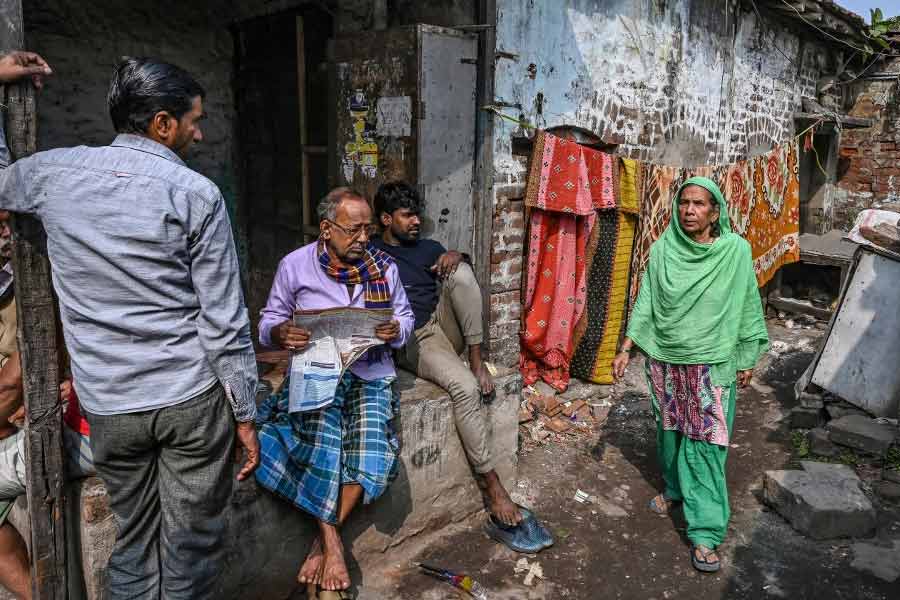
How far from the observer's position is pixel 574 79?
16.1ft

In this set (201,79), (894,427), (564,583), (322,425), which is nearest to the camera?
(322,425)

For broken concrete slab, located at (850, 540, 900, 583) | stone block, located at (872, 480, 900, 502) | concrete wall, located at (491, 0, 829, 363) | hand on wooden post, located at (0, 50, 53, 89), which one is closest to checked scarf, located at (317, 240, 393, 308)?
hand on wooden post, located at (0, 50, 53, 89)

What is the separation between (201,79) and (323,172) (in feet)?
4.14

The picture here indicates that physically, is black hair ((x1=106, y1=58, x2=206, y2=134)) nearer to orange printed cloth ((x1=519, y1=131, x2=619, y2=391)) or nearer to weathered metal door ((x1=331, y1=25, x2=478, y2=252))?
weathered metal door ((x1=331, y1=25, x2=478, y2=252))

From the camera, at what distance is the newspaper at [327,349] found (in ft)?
8.92

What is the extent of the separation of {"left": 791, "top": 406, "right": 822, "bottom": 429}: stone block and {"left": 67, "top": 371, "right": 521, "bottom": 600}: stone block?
2.50 m

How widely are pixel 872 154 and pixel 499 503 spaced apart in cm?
809

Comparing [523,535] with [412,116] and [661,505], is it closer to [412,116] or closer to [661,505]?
[661,505]

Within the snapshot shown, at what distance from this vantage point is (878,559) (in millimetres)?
3408

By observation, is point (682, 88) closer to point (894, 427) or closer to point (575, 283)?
point (575, 283)

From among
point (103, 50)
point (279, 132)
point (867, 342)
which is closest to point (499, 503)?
point (279, 132)

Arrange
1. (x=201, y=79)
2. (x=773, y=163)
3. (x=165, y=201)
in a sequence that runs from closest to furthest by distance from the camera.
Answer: (x=165, y=201)
(x=201, y=79)
(x=773, y=163)

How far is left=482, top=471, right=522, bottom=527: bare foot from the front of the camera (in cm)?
340

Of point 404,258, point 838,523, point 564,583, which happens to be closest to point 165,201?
point 404,258
